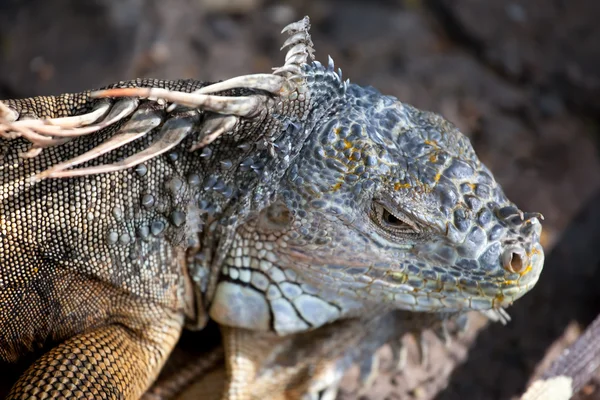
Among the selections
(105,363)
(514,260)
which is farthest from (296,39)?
(105,363)

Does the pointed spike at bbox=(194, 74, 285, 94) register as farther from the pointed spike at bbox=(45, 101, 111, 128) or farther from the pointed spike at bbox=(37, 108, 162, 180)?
the pointed spike at bbox=(45, 101, 111, 128)

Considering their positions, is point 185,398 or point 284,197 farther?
point 185,398

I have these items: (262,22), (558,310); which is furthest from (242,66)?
(558,310)

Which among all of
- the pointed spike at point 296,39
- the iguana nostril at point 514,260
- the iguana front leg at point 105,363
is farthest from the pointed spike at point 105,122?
the iguana nostril at point 514,260

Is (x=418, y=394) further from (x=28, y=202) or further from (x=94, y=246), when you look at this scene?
(x=28, y=202)

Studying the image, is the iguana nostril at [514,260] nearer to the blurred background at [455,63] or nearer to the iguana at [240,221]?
the iguana at [240,221]

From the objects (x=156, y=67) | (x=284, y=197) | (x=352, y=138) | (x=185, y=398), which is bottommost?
(x=185, y=398)

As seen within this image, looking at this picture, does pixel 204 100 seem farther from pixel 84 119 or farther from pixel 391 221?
pixel 391 221
